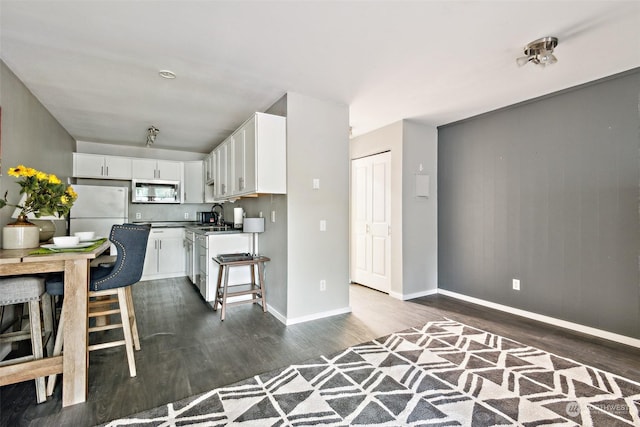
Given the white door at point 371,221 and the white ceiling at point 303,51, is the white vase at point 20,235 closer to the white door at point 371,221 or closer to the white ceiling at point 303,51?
the white ceiling at point 303,51

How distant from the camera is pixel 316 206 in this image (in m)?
3.38

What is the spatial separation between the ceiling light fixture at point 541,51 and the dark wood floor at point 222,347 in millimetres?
2360

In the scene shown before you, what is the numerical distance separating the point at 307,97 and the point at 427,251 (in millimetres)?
2717

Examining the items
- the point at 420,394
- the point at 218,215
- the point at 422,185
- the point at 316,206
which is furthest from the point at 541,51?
the point at 218,215

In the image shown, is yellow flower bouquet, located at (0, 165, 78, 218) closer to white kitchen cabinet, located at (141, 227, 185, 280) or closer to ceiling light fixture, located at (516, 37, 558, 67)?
white kitchen cabinet, located at (141, 227, 185, 280)

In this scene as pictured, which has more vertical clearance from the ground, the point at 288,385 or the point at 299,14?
the point at 299,14

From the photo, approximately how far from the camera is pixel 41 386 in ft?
6.19

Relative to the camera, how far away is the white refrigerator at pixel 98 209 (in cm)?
477

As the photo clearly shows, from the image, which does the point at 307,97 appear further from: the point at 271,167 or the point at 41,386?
the point at 41,386

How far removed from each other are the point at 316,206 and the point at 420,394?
2002 millimetres

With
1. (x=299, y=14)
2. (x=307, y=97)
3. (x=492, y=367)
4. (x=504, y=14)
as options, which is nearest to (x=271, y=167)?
(x=307, y=97)

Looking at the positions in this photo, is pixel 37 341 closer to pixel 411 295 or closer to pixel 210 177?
pixel 210 177

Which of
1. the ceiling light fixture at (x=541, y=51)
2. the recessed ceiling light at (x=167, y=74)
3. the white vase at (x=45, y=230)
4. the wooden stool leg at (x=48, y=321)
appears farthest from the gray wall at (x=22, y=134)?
the ceiling light fixture at (x=541, y=51)

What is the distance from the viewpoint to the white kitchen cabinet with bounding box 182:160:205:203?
18.8 ft
